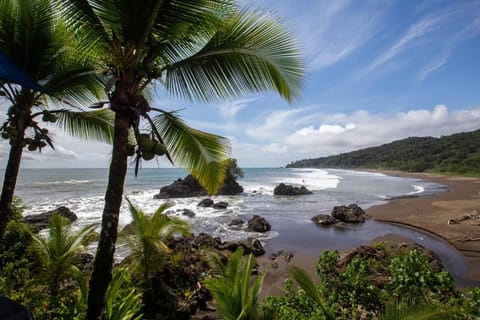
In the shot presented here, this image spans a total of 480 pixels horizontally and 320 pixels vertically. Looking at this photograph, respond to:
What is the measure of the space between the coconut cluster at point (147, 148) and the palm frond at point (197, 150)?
1190 millimetres

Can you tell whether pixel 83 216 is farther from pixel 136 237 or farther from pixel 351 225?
pixel 351 225

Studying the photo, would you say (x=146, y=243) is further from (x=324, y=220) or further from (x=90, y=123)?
(x=324, y=220)

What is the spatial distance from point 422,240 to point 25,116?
1523 centimetres

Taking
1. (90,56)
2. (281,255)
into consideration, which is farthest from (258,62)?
(281,255)

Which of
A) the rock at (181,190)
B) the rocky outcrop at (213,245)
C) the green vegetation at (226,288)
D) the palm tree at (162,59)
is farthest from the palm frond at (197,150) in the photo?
the rock at (181,190)

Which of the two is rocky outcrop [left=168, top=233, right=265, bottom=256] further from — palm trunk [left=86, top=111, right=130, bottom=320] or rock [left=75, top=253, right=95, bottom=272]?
palm trunk [left=86, top=111, right=130, bottom=320]

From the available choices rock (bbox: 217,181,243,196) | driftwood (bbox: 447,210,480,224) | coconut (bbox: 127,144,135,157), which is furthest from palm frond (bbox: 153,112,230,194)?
rock (bbox: 217,181,243,196)

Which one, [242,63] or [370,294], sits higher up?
[242,63]

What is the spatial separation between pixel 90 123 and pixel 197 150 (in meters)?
2.71

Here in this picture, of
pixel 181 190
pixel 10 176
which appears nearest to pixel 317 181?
pixel 181 190

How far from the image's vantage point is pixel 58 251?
16.7ft

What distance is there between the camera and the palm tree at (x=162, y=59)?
2789 millimetres

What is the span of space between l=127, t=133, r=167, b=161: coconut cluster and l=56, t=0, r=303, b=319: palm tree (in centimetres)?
1

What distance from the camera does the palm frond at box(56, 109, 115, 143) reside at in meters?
5.11
